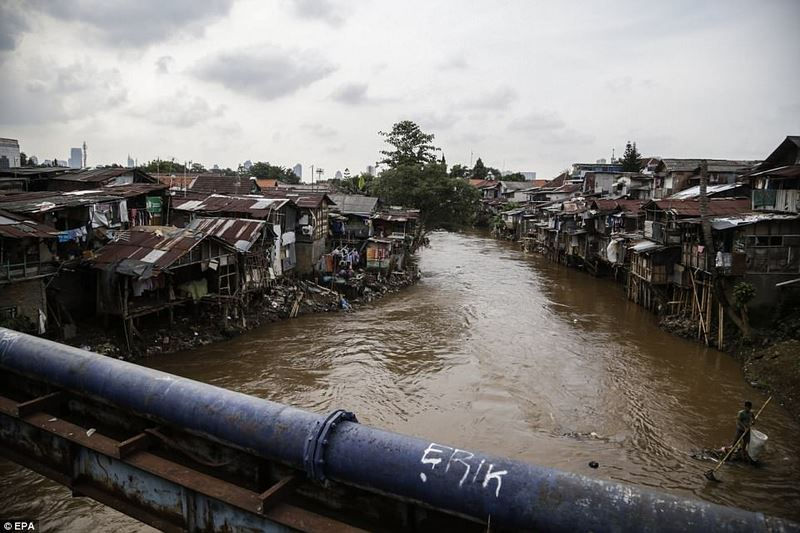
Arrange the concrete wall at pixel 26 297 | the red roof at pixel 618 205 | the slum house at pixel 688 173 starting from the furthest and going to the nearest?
the red roof at pixel 618 205
the slum house at pixel 688 173
the concrete wall at pixel 26 297

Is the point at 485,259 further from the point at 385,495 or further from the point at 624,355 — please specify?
the point at 385,495

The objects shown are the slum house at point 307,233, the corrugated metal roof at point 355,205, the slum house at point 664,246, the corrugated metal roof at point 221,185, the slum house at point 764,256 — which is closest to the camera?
the slum house at point 764,256

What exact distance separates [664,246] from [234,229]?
20.4m

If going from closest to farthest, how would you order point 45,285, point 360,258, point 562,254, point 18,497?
1. point 18,497
2. point 45,285
3. point 360,258
4. point 562,254

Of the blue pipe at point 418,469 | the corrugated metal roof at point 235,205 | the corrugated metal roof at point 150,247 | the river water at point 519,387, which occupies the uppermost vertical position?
the corrugated metal roof at point 235,205

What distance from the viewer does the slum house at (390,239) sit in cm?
3316

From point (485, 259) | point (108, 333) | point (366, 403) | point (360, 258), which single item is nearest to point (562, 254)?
point (485, 259)

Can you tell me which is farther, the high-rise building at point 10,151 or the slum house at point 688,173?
the high-rise building at point 10,151

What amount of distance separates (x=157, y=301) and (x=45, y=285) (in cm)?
398

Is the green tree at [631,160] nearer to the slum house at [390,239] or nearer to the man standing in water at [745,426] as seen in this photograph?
the slum house at [390,239]

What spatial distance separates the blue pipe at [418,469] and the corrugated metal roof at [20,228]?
11813 mm

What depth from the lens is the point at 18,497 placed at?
1141 centimetres

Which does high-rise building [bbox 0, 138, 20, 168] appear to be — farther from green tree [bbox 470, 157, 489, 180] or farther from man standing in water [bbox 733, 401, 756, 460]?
green tree [bbox 470, 157, 489, 180]

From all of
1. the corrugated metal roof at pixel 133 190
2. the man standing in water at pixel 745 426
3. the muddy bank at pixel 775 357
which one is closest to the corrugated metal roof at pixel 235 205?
the corrugated metal roof at pixel 133 190
